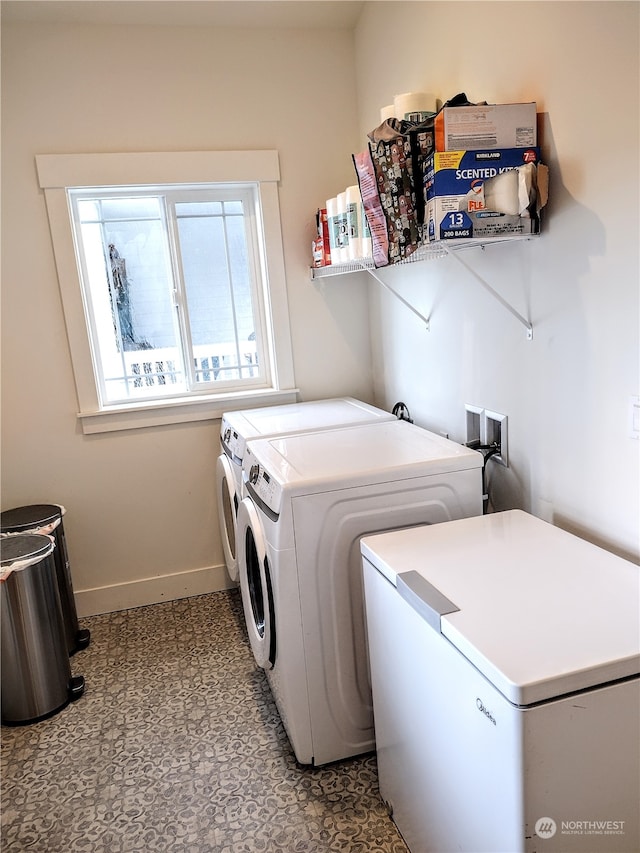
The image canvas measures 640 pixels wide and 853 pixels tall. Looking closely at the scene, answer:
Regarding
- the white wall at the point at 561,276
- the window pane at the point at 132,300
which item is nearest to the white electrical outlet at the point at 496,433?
the white wall at the point at 561,276

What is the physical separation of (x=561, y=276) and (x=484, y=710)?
1.05 m

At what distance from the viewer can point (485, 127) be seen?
1.46 m

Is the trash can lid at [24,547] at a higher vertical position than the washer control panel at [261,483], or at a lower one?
lower

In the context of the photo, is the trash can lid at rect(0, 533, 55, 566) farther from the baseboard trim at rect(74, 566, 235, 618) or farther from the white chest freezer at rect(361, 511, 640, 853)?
the white chest freezer at rect(361, 511, 640, 853)

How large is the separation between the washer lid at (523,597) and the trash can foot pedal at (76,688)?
148 centimetres

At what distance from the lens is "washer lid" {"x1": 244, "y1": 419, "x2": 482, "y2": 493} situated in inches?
66.2

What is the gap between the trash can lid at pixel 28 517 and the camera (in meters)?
2.46

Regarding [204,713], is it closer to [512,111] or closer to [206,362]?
[206,362]

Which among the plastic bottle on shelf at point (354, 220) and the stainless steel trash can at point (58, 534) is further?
the stainless steel trash can at point (58, 534)

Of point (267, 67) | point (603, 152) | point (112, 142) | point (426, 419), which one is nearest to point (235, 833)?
point (426, 419)

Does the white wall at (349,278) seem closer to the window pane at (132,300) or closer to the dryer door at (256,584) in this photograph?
the window pane at (132,300)

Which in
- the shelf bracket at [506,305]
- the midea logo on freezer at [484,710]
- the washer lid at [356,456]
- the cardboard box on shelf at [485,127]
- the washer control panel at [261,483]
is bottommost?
the midea logo on freezer at [484,710]

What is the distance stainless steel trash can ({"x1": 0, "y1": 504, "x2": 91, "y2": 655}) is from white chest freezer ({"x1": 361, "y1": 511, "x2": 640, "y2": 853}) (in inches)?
63.3

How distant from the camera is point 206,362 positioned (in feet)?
9.78
